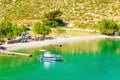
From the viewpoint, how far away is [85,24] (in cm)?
17825

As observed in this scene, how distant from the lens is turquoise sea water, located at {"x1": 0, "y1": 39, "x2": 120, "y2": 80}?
8375 cm

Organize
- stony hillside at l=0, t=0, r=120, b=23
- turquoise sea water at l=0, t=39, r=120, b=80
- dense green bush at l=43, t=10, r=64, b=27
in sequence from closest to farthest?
1. turquoise sea water at l=0, t=39, r=120, b=80
2. dense green bush at l=43, t=10, r=64, b=27
3. stony hillside at l=0, t=0, r=120, b=23

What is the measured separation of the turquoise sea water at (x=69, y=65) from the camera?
83750 millimetres

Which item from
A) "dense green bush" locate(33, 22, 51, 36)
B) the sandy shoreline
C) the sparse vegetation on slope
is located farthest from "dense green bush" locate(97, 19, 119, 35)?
"dense green bush" locate(33, 22, 51, 36)

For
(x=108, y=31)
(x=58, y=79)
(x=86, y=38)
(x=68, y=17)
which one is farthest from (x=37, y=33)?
(x=58, y=79)

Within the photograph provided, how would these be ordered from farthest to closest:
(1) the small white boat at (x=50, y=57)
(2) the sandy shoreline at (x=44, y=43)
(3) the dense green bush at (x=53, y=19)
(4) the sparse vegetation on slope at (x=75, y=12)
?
(4) the sparse vegetation on slope at (x=75, y=12) → (3) the dense green bush at (x=53, y=19) → (2) the sandy shoreline at (x=44, y=43) → (1) the small white boat at (x=50, y=57)

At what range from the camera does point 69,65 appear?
96.0 m

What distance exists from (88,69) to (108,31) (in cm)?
6739

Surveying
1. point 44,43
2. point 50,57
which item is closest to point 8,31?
point 44,43

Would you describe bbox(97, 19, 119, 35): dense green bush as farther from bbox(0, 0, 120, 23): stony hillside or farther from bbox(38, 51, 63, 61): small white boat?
bbox(38, 51, 63, 61): small white boat

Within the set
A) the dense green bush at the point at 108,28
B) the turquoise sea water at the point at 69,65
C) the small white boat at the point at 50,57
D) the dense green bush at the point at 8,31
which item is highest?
the dense green bush at the point at 8,31

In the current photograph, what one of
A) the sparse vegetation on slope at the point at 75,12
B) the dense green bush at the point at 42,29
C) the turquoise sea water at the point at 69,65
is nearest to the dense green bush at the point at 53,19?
the sparse vegetation on slope at the point at 75,12

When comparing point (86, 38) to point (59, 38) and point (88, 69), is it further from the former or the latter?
point (88, 69)

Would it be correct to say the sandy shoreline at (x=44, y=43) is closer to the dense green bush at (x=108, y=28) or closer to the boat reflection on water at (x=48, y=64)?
the dense green bush at (x=108, y=28)
